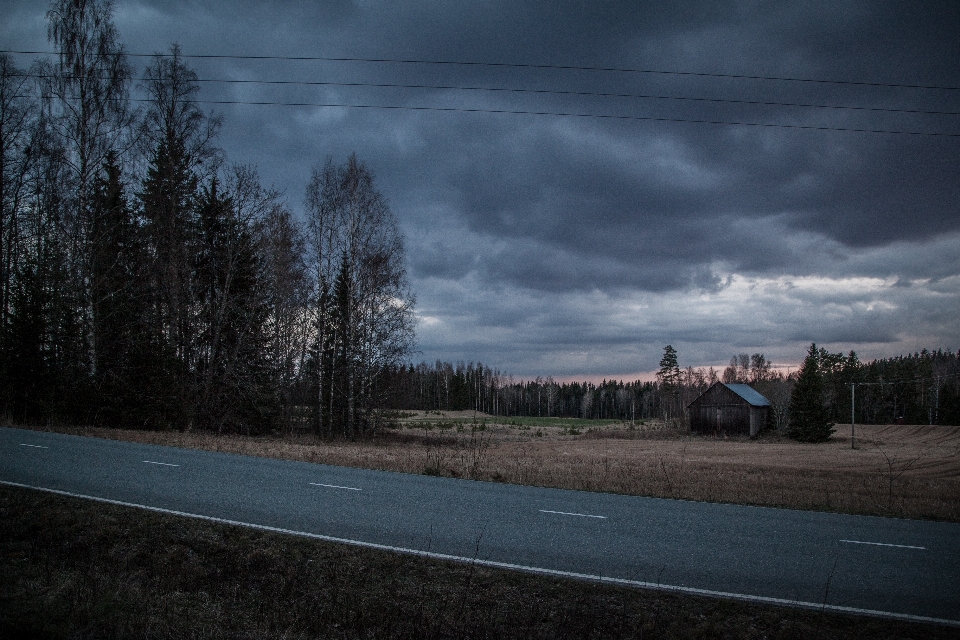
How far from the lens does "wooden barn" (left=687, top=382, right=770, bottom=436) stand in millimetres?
61625

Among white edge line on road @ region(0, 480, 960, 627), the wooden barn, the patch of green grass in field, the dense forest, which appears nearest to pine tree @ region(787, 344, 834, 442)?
the wooden barn

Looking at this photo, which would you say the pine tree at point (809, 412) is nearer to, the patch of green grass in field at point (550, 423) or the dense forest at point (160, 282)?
the patch of green grass in field at point (550, 423)

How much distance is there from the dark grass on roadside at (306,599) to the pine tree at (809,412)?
59.1m

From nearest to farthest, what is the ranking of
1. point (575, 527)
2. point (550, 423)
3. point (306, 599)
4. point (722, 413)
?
point (306, 599), point (575, 527), point (722, 413), point (550, 423)

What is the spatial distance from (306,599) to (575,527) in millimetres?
4464

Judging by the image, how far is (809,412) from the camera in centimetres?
5719

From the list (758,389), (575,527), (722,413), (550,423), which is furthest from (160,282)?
(758,389)

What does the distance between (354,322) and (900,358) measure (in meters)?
158

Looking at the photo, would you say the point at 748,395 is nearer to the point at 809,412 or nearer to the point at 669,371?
the point at 809,412

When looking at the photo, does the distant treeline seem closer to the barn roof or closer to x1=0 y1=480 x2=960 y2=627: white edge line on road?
the barn roof

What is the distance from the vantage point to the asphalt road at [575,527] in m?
6.41

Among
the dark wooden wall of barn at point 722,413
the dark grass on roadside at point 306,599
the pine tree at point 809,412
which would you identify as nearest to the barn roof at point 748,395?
the dark wooden wall of barn at point 722,413

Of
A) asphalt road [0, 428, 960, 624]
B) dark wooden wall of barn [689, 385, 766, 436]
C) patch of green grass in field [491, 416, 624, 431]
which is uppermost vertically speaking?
asphalt road [0, 428, 960, 624]

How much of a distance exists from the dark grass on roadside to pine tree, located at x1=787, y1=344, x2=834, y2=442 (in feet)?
194
